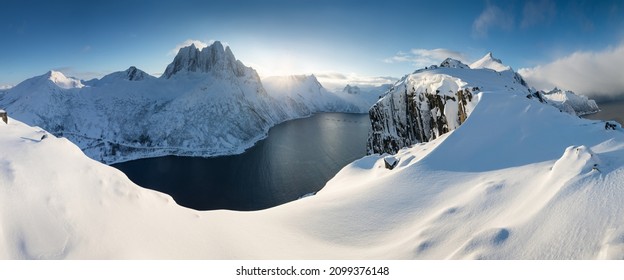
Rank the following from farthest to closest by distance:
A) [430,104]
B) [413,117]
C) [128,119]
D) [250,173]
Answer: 1. [128,119]
2. [250,173]
3. [413,117]
4. [430,104]

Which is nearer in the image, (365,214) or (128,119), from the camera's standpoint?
(365,214)

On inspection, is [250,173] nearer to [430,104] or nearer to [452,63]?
[430,104]

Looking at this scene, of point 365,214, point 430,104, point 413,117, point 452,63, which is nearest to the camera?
point 365,214

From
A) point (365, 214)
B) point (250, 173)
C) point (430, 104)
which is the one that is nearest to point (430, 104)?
point (430, 104)

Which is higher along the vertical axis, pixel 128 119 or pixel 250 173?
pixel 128 119

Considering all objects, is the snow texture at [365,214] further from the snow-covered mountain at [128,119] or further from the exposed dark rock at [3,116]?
the snow-covered mountain at [128,119]

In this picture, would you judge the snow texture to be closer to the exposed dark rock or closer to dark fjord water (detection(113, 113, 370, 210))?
the exposed dark rock

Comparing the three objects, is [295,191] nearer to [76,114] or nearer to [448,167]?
[448,167]
